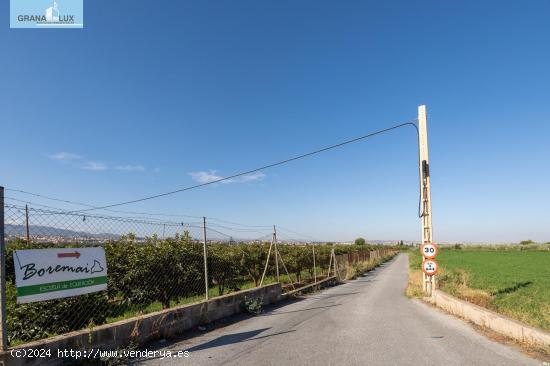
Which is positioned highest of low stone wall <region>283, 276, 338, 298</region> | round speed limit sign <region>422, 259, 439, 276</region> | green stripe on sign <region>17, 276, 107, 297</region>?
green stripe on sign <region>17, 276, 107, 297</region>

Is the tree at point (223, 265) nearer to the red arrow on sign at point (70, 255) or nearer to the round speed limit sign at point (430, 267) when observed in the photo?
the red arrow on sign at point (70, 255)

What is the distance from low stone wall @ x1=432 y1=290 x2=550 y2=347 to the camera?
5852 millimetres

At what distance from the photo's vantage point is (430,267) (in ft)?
39.3

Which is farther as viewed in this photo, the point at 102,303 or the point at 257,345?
the point at 102,303

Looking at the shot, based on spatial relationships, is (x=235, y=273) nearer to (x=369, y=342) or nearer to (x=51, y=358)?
(x=369, y=342)

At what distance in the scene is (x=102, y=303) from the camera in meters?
7.22

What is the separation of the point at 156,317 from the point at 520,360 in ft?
19.2

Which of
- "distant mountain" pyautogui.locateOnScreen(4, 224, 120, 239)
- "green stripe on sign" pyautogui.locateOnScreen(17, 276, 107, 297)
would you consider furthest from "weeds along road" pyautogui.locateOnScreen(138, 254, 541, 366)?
"distant mountain" pyautogui.locateOnScreen(4, 224, 120, 239)

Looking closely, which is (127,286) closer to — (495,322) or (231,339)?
(231,339)

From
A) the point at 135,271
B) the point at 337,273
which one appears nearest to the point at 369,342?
the point at 135,271

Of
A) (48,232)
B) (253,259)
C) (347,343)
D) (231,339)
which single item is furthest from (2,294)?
(253,259)

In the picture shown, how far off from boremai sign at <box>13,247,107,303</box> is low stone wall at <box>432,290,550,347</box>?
6979 millimetres

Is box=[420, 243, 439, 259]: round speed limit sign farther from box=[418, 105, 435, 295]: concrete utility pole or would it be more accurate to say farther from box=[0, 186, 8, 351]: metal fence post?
box=[0, 186, 8, 351]: metal fence post

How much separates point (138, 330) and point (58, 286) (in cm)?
156
